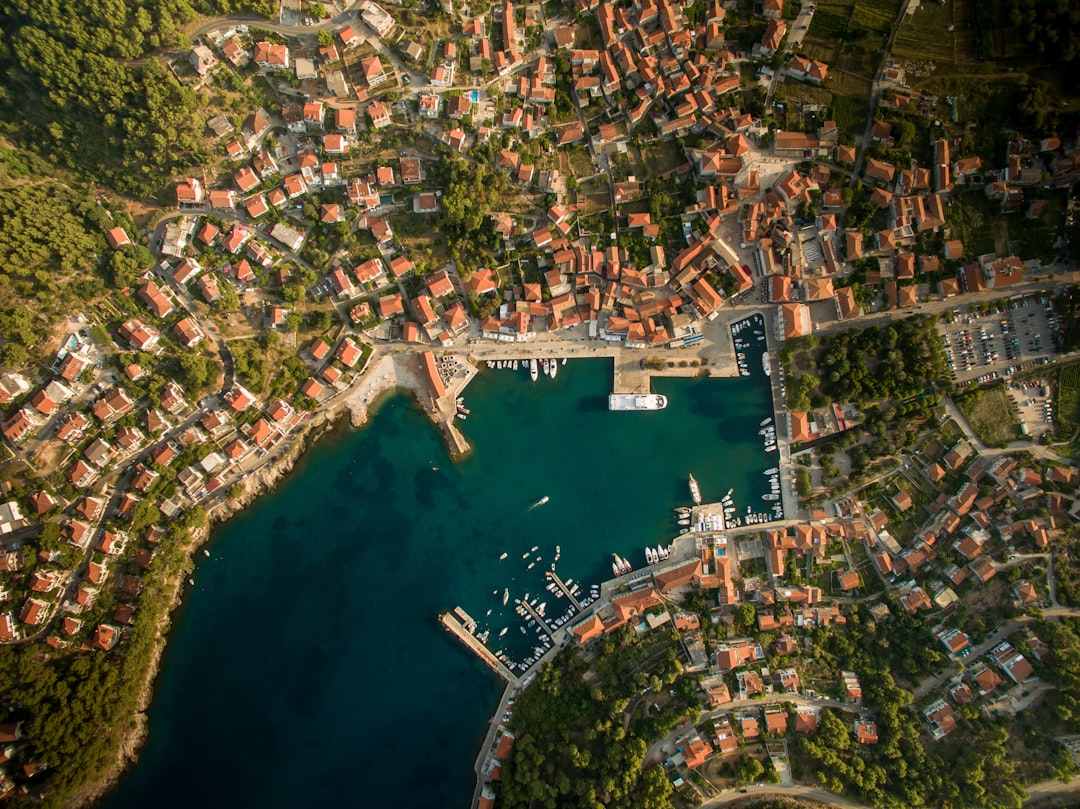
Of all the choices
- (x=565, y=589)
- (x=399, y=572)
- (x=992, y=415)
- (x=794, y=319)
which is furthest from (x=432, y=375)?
(x=992, y=415)

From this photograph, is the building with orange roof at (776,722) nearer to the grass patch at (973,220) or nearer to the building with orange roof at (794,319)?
the building with orange roof at (794,319)

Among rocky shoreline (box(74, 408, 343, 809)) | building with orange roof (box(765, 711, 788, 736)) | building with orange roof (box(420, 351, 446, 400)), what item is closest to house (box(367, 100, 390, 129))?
building with orange roof (box(420, 351, 446, 400))

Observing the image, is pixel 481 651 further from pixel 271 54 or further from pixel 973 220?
pixel 973 220

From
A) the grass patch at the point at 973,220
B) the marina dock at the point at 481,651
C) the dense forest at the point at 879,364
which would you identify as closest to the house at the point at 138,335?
the marina dock at the point at 481,651

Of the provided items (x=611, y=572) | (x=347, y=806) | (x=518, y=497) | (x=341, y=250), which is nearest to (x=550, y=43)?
(x=341, y=250)

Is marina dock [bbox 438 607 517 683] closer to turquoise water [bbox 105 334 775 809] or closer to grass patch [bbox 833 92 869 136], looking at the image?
turquoise water [bbox 105 334 775 809]

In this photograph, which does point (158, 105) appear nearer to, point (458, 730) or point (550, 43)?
point (550, 43)

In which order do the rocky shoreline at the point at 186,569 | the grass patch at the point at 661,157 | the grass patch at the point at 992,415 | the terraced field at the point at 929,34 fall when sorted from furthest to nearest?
the grass patch at the point at 661,157 < the rocky shoreline at the point at 186,569 < the grass patch at the point at 992,415 < the terraced field at the point at 929,34
